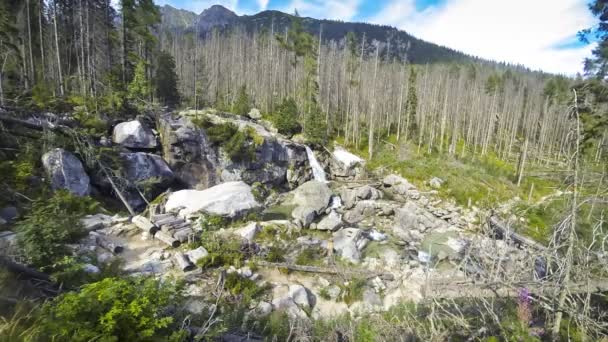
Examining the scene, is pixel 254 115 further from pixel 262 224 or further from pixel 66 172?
pixel 262 224

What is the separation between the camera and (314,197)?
1745cm

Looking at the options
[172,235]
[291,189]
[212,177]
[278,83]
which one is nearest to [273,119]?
[291,189]

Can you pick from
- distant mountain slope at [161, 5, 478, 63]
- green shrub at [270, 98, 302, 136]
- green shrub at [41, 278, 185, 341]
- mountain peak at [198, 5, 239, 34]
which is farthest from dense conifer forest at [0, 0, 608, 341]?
mountain peak at [198, 5, 239, 34]

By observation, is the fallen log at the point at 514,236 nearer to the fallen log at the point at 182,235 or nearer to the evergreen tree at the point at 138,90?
the fallen log at the point at 182,235

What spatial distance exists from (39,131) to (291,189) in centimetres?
1514

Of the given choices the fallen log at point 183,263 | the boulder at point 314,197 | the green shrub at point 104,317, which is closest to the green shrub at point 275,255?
the fallen log at point 183,263

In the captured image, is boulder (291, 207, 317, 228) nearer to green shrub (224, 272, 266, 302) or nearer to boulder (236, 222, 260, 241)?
boulder (236, 222, 260, 241)

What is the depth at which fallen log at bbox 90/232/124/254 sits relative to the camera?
27.9 ft

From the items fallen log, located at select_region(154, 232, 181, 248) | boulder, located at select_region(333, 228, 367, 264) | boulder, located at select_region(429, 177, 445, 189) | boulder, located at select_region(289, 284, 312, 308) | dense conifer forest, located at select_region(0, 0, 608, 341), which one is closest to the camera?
dense conifer forest, located at select_region(0, 0, 608, 341)

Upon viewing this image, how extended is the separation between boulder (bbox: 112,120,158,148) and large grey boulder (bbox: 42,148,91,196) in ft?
12.1

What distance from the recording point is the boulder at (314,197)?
16.8m

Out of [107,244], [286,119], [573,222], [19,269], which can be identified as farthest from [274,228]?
[286,119]

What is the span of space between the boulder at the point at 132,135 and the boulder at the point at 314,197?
9.57 meters

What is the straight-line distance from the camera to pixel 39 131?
11375 millimetres
